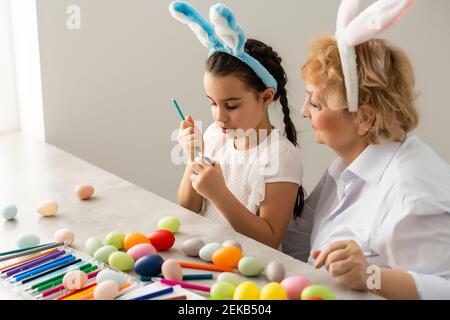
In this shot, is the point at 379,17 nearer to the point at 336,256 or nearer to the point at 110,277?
the point at 336,256

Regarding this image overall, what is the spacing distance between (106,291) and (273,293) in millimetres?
251

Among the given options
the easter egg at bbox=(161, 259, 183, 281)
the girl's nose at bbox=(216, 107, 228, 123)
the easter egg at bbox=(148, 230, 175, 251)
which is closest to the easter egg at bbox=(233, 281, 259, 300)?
the easter egg at bbox=(161, 259, 183, 281)

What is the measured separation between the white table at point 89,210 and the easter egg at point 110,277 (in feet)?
0.42

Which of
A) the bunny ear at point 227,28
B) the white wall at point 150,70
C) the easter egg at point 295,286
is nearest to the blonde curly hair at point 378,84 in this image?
the bunny ear at point 227,28

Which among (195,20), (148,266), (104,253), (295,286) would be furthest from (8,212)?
(295,286)

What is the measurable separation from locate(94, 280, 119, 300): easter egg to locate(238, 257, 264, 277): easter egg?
0.69ft

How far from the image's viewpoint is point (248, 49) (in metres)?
1.62

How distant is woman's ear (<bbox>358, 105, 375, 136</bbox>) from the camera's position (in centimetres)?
136

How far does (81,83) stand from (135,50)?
0.63 ft

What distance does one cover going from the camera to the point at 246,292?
3.49 feet

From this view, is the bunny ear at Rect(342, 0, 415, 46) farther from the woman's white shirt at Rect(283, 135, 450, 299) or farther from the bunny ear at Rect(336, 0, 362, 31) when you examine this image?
the woman's white shirt at Rect(283, 135, 450, 299)

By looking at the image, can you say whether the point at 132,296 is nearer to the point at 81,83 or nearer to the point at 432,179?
the point at 432,179
